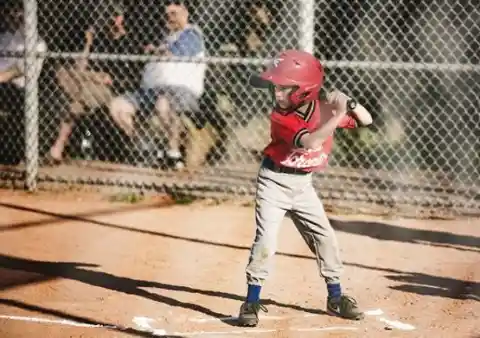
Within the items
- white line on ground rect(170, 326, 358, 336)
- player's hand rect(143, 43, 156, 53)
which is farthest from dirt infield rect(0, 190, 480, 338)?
player's hand rect(143, 43, 156, 53)

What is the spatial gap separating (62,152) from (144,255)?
12.9 ft

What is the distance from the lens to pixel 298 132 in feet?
15.9

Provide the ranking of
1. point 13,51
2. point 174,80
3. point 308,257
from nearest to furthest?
point 308,257 < point 13,51 < point 174,80

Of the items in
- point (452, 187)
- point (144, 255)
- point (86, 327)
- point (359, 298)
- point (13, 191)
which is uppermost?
point (452, 187)

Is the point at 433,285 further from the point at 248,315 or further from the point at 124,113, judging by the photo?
the point at 124,113

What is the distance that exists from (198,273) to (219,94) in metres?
4.53

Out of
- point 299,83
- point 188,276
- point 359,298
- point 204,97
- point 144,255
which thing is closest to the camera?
point 299,83

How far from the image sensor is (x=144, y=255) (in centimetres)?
680

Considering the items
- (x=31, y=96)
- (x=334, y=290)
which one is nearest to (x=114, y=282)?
(x=334, y=290)

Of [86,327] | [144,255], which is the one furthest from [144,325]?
[144,255]

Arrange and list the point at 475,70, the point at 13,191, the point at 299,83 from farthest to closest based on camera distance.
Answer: the point at 13,191, the point at 475,70, the point at 299,83

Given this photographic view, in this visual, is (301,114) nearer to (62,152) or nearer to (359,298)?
(359,298)

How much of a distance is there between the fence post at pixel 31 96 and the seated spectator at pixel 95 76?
1010 mm

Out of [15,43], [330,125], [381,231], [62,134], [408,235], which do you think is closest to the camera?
[330,125]
